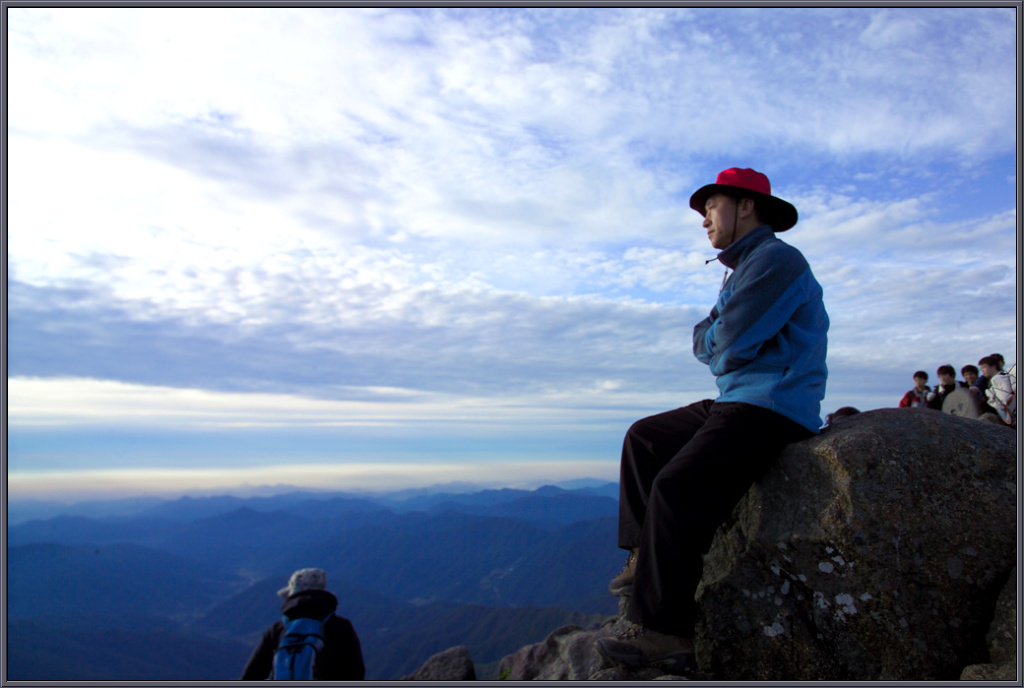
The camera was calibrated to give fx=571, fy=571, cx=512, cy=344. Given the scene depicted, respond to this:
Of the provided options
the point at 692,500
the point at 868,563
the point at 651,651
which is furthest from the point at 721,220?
the point at 651,651

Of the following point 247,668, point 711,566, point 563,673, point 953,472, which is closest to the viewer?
point 953,472

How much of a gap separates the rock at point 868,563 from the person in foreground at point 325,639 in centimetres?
353

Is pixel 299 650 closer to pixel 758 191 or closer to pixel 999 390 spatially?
pixel 758 191

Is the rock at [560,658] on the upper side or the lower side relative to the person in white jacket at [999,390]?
lower

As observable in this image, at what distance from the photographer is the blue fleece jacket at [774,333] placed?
4.88 m

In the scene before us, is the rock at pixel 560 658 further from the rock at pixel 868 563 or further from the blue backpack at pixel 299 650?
the blue backpack at pixel 299 650

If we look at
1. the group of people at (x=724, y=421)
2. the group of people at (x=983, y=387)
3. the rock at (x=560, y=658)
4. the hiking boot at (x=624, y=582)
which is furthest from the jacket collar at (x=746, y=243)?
the group of people at (x=983, y=387)

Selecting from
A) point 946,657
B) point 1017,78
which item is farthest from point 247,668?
point 1017,78

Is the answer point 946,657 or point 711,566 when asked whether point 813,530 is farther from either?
point 946,657

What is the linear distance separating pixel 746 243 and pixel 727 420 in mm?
1691

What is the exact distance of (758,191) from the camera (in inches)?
211

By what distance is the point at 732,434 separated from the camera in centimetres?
487

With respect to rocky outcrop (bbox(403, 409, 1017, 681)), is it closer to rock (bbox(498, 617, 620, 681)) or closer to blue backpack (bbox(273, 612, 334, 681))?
rock (bbox(498, 617, 620, 681))

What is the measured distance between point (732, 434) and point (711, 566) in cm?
138
